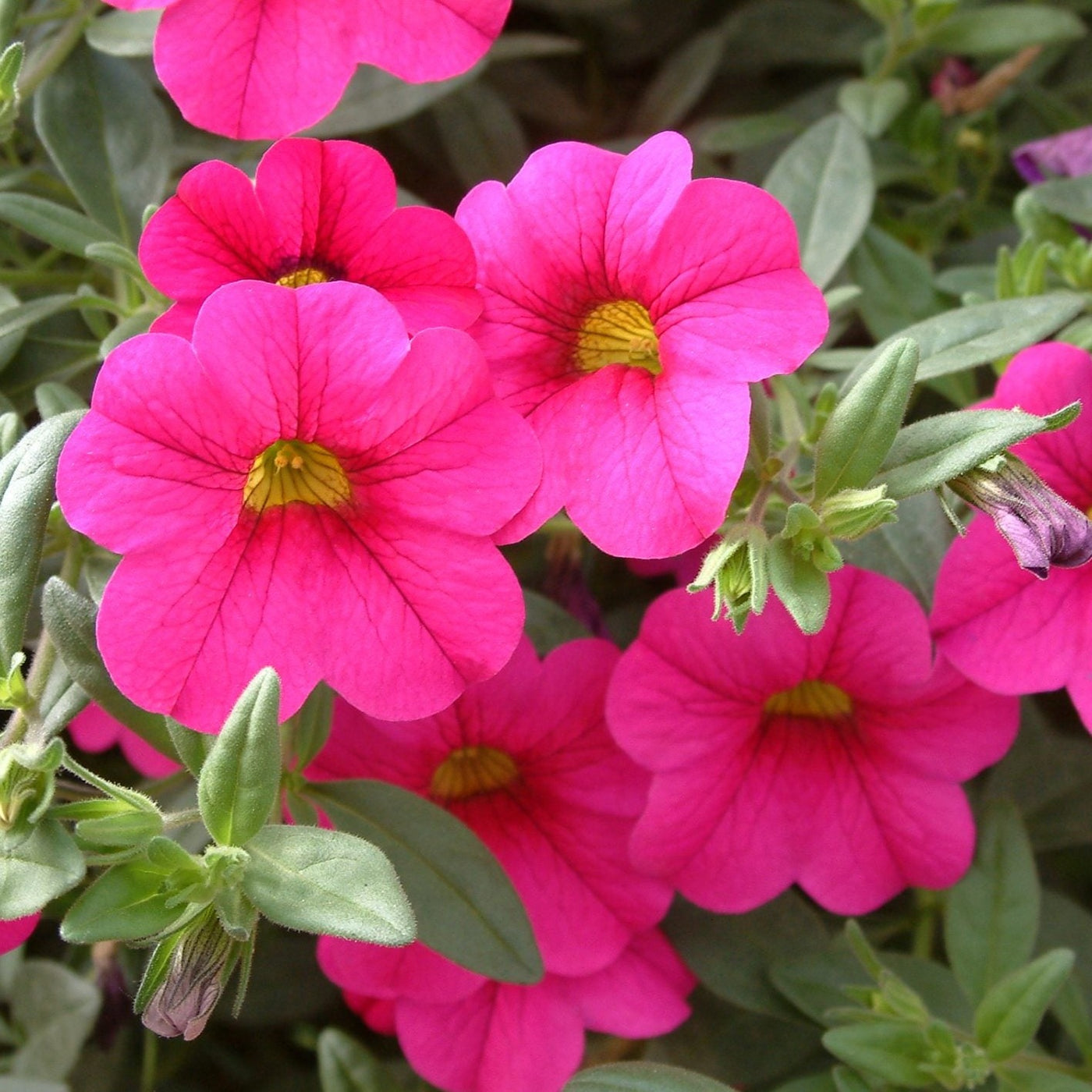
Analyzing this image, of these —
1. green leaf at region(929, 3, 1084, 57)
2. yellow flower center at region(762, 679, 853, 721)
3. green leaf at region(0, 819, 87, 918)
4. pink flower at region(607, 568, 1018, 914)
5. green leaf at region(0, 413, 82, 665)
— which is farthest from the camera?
green leaf at region(929, 3, 1084, 57)

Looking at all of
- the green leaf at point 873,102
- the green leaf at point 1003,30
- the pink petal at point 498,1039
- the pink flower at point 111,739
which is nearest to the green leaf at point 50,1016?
the pink flower at point 111,739

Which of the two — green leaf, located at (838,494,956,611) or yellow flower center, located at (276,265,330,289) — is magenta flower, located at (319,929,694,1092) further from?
yellow flower center, located at (276,265,330,289)

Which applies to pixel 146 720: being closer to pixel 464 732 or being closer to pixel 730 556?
pixel 464 732

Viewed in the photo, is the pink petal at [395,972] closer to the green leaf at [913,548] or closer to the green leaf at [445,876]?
the green leaf at [445,876]

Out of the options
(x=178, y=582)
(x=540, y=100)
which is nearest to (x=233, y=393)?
(x=178, y=582)

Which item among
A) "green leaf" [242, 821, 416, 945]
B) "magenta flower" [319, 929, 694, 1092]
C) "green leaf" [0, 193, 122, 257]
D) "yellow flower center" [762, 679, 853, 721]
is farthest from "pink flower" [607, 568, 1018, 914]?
"green leaf" [0, 193, 122, 257]

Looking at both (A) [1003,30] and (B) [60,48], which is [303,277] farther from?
(A) [1003,30]
